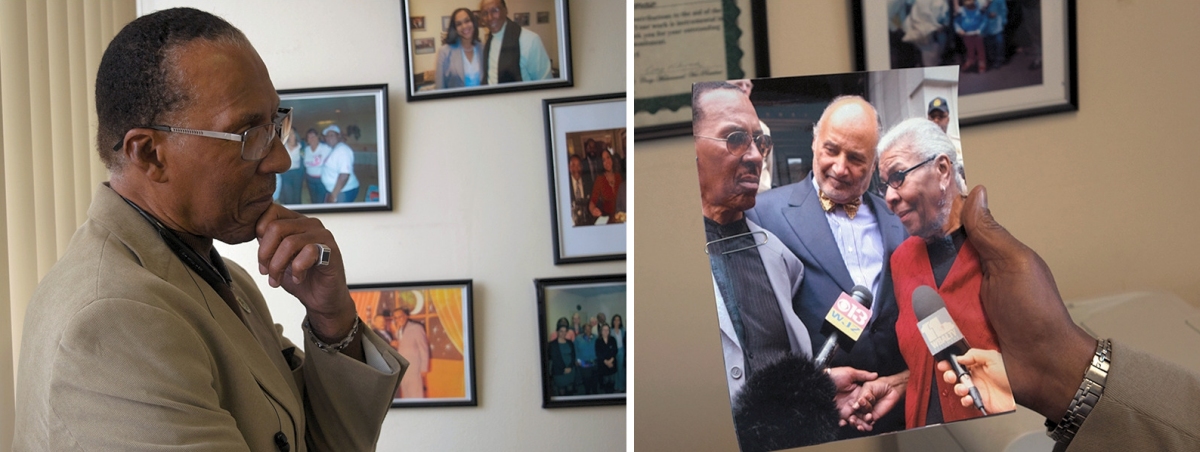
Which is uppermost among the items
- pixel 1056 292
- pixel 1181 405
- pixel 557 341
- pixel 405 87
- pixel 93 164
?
pixel 405 87

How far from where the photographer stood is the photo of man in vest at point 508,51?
251 centimetres

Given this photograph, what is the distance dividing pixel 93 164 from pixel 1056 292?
2.02 metres

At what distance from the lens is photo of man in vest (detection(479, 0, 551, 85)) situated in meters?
2.51

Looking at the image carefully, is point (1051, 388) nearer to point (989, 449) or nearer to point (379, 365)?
point (989, 449)

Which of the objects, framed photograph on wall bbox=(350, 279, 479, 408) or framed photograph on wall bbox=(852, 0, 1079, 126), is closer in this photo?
framed photograph on wall bbox=(852, 0, 1079, 126)

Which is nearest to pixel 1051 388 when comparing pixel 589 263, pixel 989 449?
pixel 989 449

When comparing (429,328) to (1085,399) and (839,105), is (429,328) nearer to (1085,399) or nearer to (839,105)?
(839,105)

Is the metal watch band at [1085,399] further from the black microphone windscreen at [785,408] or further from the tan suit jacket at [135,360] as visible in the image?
the tan suit jacket at [135,360]

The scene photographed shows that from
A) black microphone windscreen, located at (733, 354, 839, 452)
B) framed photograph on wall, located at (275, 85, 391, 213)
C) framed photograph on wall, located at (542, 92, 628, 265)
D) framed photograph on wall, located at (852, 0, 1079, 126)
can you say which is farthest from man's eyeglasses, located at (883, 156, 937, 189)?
framed photograph on wall, located at (275, 85, 391, 213)

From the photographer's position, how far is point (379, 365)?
1335 millimetres

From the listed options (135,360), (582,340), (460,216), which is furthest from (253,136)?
(582,340)

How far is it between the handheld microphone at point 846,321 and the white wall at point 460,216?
1560 millimetres

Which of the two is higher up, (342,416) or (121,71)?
(121,71)

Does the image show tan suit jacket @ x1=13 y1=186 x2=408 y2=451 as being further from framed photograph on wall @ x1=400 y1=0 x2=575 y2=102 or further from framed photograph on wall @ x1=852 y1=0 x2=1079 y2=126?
framed photograph on wall @ x1=400 y1=0 x2=575 y2=102
